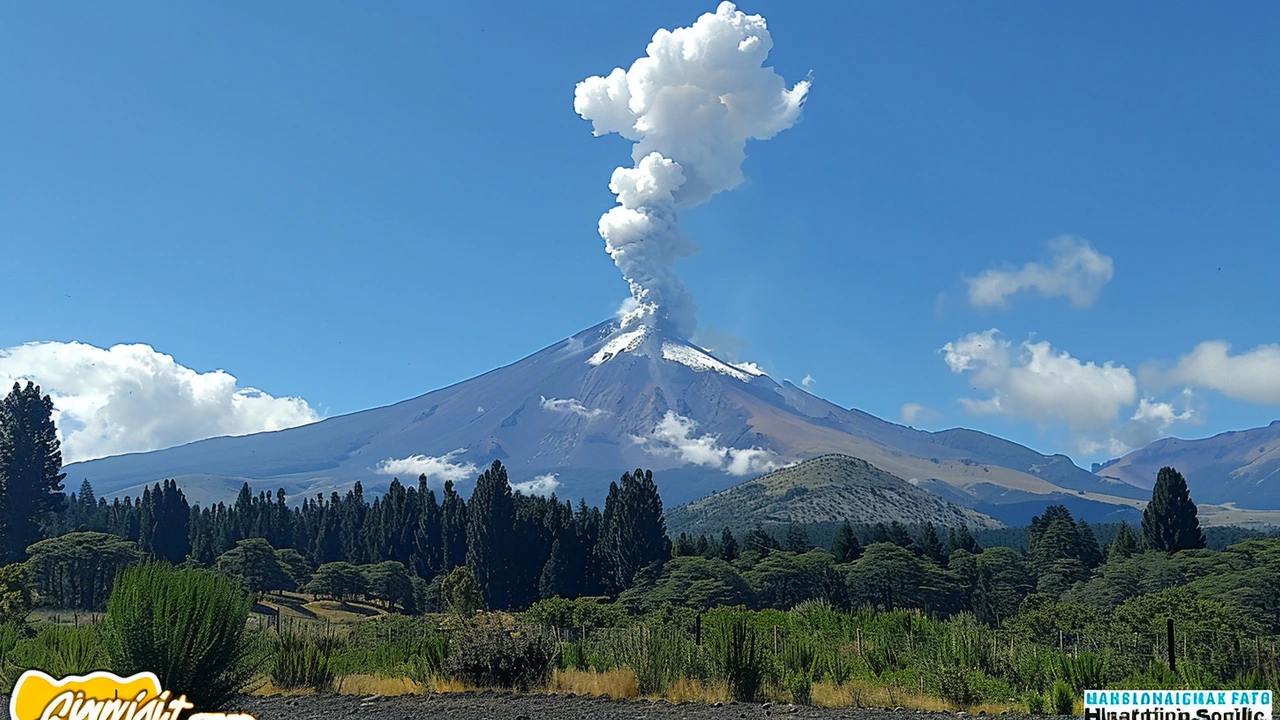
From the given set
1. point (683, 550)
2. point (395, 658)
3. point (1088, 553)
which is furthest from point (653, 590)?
point (395, 658)

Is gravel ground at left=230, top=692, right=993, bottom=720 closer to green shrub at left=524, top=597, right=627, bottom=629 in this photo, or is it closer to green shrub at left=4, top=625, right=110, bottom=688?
green shrub at left=4, top=625, right=110, bottom=688

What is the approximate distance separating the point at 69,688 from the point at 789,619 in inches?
648

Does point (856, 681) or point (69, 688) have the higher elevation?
point (69, 688)

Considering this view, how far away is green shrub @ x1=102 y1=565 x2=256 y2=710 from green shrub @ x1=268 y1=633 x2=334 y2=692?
13.2 ft

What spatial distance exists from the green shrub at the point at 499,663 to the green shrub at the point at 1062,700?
260 inches

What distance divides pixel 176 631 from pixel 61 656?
3.82 m

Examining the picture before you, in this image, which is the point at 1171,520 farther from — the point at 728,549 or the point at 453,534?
the point at 453,534

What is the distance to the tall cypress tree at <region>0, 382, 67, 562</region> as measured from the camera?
6444cm

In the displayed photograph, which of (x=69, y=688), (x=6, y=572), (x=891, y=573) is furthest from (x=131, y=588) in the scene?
(x=891, y=573)

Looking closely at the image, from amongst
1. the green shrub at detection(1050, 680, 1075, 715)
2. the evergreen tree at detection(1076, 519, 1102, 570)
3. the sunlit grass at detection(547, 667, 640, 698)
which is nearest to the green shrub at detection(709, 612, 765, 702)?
the sunlit grass at detection(547, 667, 640, 698)

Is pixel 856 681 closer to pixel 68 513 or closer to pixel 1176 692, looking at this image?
pixel 1176 692

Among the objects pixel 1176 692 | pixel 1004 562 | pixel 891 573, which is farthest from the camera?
pixel 1004 562

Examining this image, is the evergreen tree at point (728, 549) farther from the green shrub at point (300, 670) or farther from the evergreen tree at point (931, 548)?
the green shrub at point (300, 670)

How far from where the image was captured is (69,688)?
7930 millimetres
